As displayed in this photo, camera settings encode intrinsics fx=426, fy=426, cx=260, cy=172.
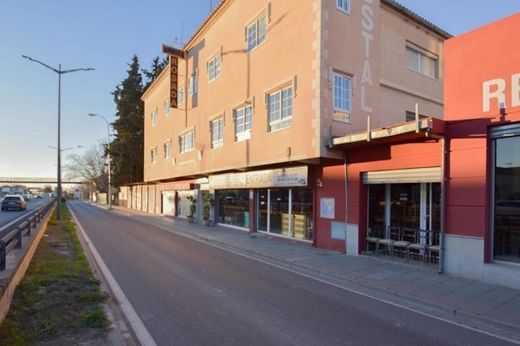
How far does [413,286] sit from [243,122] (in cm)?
1195

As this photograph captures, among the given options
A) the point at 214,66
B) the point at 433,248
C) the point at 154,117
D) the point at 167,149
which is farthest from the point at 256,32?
the point at 154,117

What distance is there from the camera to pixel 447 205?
10094 mm

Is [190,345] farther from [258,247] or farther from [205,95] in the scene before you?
[205,95]

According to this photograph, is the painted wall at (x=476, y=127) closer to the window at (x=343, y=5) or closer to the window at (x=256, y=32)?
the window at (x=343, y=5)

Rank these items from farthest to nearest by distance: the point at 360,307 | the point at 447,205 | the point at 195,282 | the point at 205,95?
1. the point at 205,95
2. the point at 447,205
3. the point at 195,282
4. the point at 360,307

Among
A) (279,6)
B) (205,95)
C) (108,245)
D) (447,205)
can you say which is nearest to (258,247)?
(108,245)

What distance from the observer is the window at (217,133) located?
21641 millimetres

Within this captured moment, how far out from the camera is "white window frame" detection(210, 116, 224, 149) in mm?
21438

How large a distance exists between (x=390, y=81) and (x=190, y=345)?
1353cm

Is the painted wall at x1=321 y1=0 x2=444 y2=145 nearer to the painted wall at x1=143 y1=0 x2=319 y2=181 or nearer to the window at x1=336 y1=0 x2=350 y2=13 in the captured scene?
the window at x1=336 y1=0 x2=350 y2=13

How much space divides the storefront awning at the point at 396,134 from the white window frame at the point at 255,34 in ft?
21.4

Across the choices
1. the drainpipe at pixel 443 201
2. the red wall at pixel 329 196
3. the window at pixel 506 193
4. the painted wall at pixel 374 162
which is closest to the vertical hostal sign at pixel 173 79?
the red wall at pixel 329 196

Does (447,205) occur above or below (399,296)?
above

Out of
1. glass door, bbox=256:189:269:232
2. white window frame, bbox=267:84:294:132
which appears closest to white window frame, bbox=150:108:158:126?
glass door, bbox=256:189:269:232
